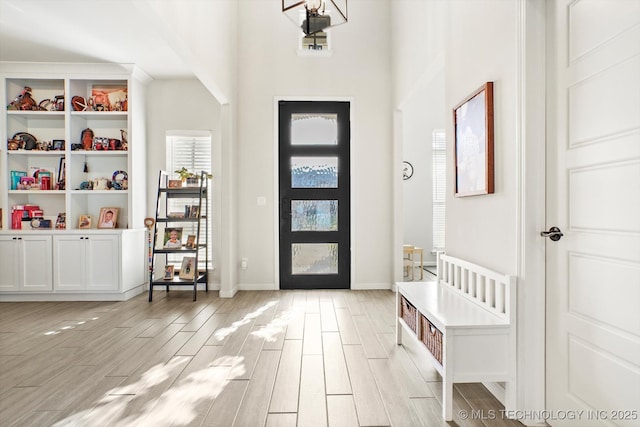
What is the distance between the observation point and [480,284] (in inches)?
91.4

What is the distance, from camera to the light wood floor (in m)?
2.00

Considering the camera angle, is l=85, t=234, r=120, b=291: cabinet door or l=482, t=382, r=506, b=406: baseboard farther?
l=85, t=234, r=120, b=291: cabinet door

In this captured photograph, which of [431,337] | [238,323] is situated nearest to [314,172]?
[238,323]

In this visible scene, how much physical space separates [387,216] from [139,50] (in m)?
3.59

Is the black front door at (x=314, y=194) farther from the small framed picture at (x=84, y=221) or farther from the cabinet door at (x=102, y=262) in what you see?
the small framed picture at (x=84, y=221)

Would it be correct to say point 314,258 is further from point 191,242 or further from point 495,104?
point 495,104

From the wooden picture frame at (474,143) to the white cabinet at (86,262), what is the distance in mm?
3939

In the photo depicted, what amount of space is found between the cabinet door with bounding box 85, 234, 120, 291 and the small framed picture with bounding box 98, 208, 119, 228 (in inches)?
10.7

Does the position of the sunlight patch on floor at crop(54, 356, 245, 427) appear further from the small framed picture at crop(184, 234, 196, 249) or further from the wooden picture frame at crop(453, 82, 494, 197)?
the small framed picture at crop(184, 234, 196, 249)

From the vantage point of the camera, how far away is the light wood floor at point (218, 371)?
2.00 m

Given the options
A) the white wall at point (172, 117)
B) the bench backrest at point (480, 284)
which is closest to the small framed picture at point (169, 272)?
the white wall at point (172, 117)

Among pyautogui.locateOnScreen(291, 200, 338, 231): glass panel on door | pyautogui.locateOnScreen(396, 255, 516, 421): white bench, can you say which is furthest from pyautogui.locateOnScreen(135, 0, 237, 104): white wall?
pyautogui.locateOnScreen(396, 255, 516, 421): white bench

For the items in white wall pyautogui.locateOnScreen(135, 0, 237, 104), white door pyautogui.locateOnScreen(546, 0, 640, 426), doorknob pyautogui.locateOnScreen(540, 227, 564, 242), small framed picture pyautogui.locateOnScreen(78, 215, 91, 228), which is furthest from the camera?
small framed picture pyautogui.locateOnScreen(78, 215, 91, 228)

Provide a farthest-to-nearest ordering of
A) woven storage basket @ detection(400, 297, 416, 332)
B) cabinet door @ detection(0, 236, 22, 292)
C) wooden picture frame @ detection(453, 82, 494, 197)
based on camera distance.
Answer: cabinet door @ detection(0, 236, 22, 292), woven storage basket @ detection(400, 297, 416, 332), wooden picture frame @ detection(453, 82, 494, 197)
